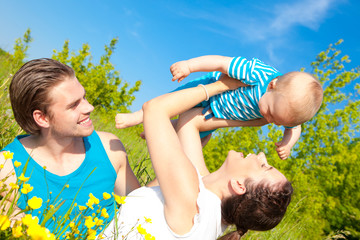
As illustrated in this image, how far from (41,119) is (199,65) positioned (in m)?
1.20

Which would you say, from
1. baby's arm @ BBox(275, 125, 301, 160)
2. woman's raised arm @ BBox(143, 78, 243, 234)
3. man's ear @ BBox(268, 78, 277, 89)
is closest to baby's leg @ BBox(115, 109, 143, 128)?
woman's raised arm @ BBox(143, 78, 243, 234)

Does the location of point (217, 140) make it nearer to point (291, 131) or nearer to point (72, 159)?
point (291, 131)

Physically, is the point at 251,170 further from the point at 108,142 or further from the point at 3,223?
the point at 3,223

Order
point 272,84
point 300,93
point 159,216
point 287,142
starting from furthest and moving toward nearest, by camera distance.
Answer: point 287,142 → point 272,84 → point 300,93 → point 159,216

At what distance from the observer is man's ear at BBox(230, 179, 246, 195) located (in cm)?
186

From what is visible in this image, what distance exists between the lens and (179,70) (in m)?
2.33

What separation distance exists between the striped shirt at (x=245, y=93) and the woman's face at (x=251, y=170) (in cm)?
63

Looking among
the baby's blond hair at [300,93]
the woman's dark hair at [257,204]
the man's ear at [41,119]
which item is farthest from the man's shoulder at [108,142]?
the baby's blond hair at [300,93]

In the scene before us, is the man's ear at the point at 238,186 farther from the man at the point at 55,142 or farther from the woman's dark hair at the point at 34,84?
the woman's dark hair at the point at 34,84

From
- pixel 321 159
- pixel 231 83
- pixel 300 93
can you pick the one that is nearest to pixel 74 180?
pixel 231 83

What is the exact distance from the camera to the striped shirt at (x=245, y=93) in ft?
7.88

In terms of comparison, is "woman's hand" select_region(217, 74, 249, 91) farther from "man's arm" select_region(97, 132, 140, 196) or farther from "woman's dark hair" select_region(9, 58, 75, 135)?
"woman's dark hair" select_region(9, 58, 75, 135)

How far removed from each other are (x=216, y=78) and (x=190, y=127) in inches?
19.1

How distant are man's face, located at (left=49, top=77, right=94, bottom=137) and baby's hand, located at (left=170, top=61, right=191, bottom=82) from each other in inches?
25.9
